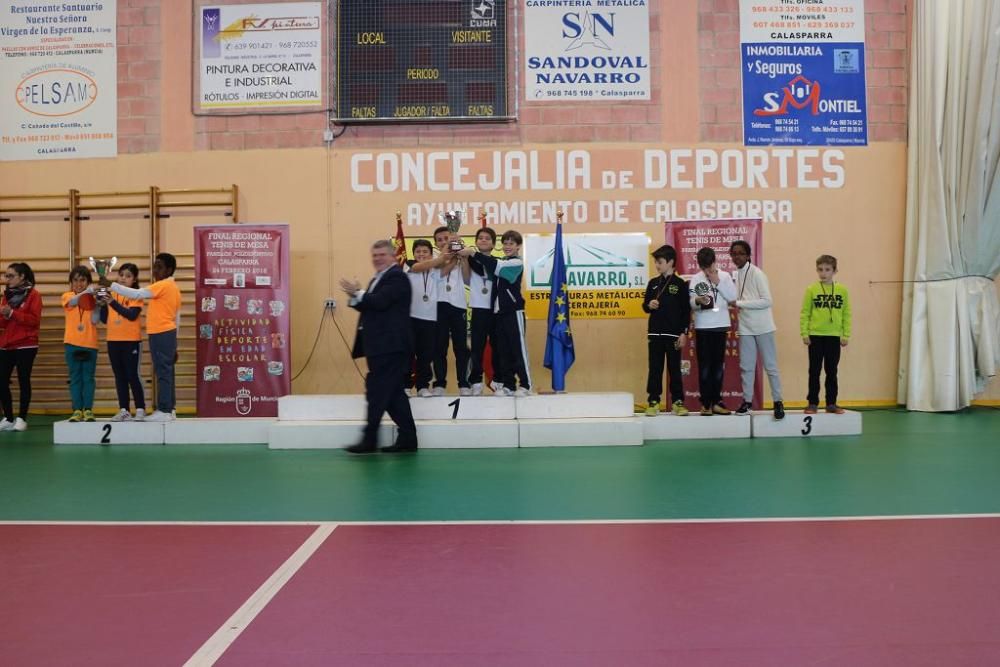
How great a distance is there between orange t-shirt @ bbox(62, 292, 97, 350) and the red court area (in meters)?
3.81

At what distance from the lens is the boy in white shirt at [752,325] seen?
6402 millimetres

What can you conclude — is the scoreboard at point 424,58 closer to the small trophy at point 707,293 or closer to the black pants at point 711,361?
the small trophy at point 707,293

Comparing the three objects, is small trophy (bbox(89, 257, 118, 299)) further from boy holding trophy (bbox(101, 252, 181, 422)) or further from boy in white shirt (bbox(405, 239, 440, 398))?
boy in white shirt (bbox(405, 239, 440, 398))

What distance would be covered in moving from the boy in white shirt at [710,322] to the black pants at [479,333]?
159 cm

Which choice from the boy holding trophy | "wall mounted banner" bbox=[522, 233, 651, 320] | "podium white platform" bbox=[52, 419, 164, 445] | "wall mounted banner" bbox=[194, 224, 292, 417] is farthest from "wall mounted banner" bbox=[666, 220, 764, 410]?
"podium white platform" bbox=[52, 419, 164, 445]

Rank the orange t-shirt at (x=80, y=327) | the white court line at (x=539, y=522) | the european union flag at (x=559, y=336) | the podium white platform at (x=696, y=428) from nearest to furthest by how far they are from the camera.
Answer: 1. the white court line at (x=539, y=522)
2. the podium white platform at (x=696, y=428)
3. the orange t-shirt at (x=80, y=327)
4. the european union flag at (x=559, y=336)

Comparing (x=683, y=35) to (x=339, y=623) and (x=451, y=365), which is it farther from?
(x=339, y=623)

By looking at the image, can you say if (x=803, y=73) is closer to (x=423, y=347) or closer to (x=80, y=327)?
(x=423, y=347)

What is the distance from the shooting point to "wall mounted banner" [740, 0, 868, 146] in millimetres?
8383

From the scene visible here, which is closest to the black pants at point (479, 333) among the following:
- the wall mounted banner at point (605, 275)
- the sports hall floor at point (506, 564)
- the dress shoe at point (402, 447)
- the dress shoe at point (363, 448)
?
the dress shoe at point (402, 447)

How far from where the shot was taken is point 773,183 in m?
8.40

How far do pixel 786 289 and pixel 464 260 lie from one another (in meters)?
3.84

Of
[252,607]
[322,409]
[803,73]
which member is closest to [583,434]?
[322,409]

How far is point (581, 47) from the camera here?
27.3 feet
